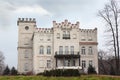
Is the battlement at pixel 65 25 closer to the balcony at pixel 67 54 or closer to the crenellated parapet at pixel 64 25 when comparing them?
the crenellated parapet at pixel 64 25

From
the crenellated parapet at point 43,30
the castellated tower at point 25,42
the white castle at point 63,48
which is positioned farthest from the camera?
the castellated tower at point 25,42

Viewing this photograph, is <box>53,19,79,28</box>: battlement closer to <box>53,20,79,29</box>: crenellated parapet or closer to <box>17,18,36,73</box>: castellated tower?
<box>53,20,79,29</box>: crenellated parapet

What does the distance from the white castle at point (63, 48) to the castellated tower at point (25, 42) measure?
68cm

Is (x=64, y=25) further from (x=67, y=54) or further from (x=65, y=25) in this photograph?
(x=67, y=54)

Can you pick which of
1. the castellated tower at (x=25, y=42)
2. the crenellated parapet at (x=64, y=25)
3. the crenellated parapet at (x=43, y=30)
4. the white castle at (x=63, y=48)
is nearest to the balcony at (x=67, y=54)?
the white castle at (x=63, y=48)

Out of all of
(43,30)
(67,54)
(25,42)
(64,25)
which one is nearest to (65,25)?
(64,25)

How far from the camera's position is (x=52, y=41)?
6116 cm

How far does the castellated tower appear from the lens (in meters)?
63.8

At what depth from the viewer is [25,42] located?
212ft

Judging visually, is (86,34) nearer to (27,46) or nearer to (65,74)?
(27,46)

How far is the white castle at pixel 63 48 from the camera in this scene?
6012cm

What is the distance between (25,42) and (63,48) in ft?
28.0

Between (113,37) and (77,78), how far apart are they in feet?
60.4

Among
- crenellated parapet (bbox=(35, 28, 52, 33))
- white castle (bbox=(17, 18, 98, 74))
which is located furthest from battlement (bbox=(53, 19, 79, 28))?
crenellated parapet (bbox=(35, 28, 52, 33))
